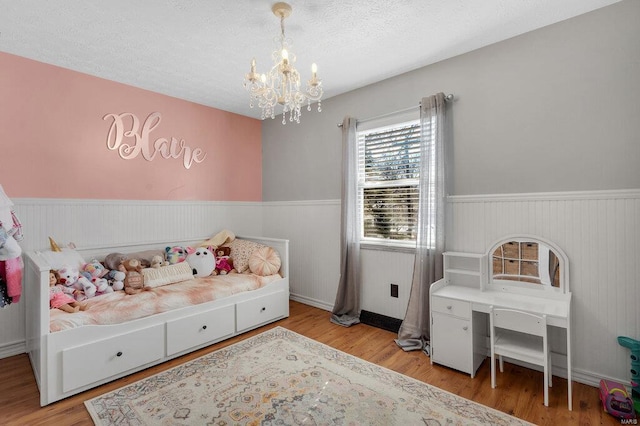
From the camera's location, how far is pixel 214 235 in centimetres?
394

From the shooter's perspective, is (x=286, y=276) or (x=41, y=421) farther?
(x=286, y=276)

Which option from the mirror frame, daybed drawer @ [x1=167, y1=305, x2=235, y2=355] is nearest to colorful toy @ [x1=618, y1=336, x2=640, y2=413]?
the mirror frame

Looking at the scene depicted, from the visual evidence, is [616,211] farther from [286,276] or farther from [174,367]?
[174,367]

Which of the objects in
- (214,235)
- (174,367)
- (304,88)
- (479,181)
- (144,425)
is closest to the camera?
(144,425)

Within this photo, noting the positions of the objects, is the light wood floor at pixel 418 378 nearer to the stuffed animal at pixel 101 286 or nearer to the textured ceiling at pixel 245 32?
the stuffed animal at pixel 101 286

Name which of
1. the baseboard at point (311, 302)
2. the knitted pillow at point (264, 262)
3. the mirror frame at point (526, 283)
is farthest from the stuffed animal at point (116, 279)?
the mirror frame at point (526, 283)

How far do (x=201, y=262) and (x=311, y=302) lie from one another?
1426mm

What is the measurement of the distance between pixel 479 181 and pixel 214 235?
3.01 metres

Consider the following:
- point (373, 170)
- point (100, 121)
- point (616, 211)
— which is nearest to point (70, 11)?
point (100, 121)

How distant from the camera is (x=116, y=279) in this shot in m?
2.70

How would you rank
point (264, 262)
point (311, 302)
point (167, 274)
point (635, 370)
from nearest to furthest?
point (635, 370) → point (167, 274) → point (264, 262) → point (311, 302)

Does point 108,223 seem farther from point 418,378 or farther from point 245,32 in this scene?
point 418,378

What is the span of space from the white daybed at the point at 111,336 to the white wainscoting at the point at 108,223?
7.3 inches

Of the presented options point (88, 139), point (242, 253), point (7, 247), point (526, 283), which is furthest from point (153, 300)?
point (526, 283)
